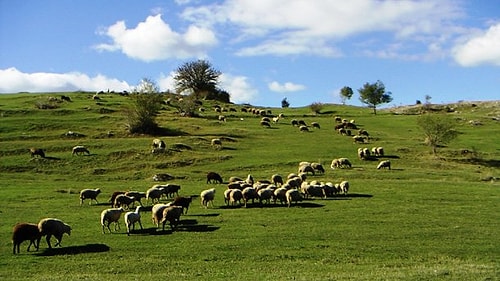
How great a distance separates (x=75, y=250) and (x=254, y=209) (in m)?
12.8

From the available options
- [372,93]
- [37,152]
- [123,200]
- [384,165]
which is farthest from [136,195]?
[372,93]

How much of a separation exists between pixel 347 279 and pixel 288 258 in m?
4.21

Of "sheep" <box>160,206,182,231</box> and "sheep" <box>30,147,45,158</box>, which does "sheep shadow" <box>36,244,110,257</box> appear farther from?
"sheep" <box>30,147,45,158</box>

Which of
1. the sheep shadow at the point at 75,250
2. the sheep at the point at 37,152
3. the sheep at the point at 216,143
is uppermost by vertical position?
the sheep at the point at 216,143

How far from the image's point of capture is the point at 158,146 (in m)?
60.5

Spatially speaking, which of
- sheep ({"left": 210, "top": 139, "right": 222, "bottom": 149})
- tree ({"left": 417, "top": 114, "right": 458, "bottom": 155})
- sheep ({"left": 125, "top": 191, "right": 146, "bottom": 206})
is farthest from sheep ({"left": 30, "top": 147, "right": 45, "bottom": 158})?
tree ({"left": 417, "top": 114, "right": 458, "bottom": 155})

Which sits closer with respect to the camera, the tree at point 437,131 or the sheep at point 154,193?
the sheep at point 154,193

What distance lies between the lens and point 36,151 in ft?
185

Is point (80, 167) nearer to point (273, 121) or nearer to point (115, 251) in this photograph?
point (115, 251)

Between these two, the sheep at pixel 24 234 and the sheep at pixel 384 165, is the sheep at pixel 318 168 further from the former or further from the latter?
the sheep at pixel 24 234

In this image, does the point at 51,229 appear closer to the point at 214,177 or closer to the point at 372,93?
the point at 214,177

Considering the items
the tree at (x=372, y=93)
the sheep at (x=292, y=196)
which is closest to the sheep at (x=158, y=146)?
the sheep at (x=292, y=196)

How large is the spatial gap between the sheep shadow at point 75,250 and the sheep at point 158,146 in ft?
116

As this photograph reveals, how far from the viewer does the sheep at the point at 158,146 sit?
5869 cm
